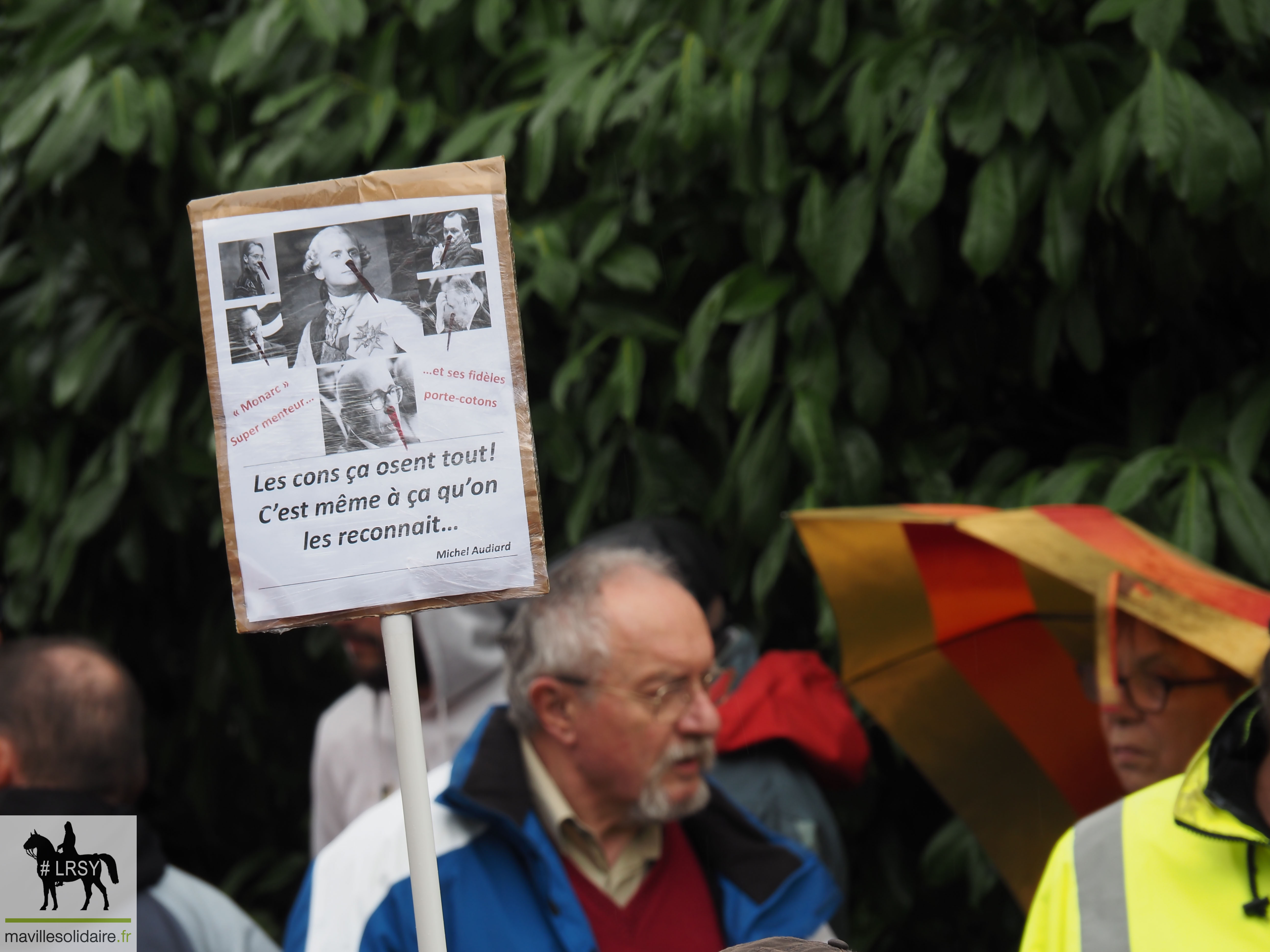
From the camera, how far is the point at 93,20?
10.1 ft

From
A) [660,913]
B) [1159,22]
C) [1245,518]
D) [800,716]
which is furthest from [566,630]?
[1159,22]

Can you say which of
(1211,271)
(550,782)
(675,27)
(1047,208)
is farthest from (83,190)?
(1211,271)

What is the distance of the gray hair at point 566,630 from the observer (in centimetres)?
219

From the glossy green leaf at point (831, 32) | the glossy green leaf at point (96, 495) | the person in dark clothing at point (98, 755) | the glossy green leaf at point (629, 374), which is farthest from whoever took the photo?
the glossy green leaf at point (96, 495)

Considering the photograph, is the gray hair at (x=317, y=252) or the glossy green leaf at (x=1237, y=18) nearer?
the gray hair at (x=317, y=252)

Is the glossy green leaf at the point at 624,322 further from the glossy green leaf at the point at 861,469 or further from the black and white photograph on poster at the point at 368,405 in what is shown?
the black and white photograph on poster at the point at 368,405

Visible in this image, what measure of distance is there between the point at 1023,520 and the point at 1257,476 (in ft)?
2.52

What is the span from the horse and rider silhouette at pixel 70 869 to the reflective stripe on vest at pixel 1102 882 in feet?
3.73

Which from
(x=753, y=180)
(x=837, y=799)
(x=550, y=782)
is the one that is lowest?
(x=837, y=799)

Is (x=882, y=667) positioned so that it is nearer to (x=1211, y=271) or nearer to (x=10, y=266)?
(x=1211, y=271)

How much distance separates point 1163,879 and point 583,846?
0.86m

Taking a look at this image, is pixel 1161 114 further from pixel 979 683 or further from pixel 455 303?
pixel 455 303

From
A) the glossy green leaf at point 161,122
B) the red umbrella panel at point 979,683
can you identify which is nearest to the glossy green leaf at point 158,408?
the glossy green leaf at point 161,122

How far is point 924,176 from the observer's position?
7.75 ft
